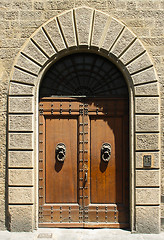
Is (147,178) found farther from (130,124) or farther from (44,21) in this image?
(44,21)

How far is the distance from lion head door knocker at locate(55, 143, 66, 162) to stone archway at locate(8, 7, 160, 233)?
1.57 feet

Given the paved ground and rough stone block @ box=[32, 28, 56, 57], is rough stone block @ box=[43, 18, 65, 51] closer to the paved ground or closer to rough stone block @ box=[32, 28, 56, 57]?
rough stone block @ box=[32, 28, 56, 57]

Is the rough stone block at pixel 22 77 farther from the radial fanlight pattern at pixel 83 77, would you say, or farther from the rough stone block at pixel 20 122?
the rough stone block at pixel 20 122

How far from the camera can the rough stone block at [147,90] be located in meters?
4.70

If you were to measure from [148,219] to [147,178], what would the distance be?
0.75m

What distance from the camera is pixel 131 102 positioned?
4.76 meters

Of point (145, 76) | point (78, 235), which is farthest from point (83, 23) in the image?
point (78, 235)

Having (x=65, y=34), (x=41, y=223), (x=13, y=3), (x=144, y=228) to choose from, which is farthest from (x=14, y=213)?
(x=13, y=3)

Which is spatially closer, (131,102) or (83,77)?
(131,102)

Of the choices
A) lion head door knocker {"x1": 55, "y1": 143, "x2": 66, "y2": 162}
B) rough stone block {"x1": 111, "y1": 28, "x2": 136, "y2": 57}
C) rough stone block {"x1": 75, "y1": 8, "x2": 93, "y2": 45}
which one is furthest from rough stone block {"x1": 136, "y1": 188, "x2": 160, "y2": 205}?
rough stone block {"x1": 75, "y1": 8, "x2": 93, "y2": 45}

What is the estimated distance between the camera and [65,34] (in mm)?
4719

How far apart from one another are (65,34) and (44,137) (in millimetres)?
2021

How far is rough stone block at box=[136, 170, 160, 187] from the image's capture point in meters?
4.68

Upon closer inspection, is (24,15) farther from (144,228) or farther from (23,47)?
(144,228)
